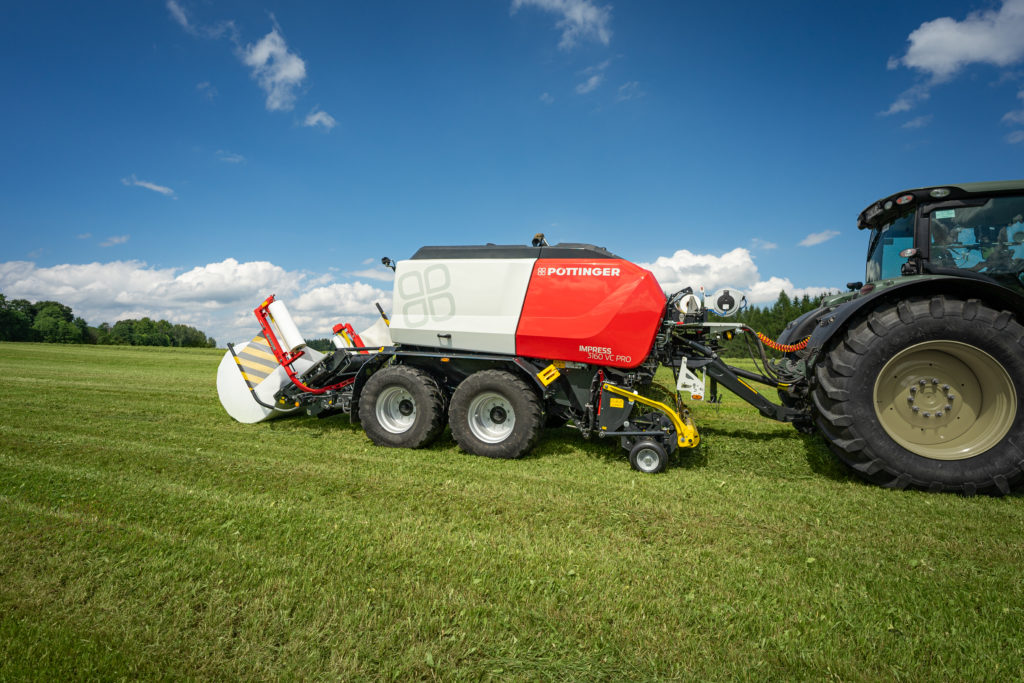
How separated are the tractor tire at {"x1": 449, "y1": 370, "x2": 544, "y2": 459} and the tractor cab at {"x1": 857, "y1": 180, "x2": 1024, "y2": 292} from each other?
3987mm

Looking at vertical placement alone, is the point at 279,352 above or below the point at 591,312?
below

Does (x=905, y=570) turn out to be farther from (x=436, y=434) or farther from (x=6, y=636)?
(x=6, y=636)

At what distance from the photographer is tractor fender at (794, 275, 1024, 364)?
4.20 meters

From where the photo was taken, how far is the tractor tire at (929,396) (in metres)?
4.14

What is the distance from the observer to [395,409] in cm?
629

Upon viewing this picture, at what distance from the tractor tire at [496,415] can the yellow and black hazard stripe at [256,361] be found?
349 centimetres

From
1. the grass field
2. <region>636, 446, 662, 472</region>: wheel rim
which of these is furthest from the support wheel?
the grass field

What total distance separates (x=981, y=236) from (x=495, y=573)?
5353mm

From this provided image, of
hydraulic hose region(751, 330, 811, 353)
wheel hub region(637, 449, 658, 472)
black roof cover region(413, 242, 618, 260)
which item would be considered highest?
black roof cover region(413, 242, 618, 260)

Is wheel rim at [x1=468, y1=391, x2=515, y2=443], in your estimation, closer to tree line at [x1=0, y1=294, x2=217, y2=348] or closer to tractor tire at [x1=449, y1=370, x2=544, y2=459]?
tractor tire at [x1=449, y1=370, x2=544, y2=459]

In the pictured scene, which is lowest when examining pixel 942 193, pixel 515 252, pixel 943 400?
pixel 943 400

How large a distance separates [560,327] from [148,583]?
406 centimetres

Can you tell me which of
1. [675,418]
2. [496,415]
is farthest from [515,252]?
[675,418]

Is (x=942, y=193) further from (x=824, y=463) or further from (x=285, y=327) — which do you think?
(x=285, y=327)
